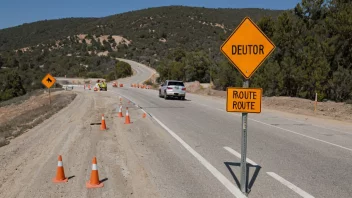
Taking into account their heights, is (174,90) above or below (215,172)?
above

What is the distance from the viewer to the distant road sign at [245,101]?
5891 millimetres

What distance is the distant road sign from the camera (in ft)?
19.3

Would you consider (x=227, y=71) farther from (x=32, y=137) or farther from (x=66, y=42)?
(x=66, y=42)

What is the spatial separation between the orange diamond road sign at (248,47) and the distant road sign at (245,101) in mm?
260

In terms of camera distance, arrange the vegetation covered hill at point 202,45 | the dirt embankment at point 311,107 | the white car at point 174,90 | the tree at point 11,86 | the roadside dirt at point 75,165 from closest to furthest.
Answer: the roadside dirt at point 75,165 → the dirt embankment at point 311,107 → the vegetation covered hill at point 202,45 → the white car at point 174,90 → the tree at point 11,86

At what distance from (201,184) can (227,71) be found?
33664 mm

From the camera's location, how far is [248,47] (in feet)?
19.5

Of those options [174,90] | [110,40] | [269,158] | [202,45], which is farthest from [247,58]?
[110,40]

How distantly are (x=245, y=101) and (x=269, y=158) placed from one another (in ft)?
10.5

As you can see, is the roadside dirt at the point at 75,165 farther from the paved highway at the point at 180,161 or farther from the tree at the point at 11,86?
the tree at the point at 11,86

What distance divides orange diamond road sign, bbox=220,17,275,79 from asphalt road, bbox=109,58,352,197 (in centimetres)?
210

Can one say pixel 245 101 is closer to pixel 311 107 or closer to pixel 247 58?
pixel 247 58

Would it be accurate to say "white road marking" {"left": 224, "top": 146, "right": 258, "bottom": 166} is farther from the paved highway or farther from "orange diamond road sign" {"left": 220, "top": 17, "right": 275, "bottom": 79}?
"orange diamond road sign" {"left": 220, "top": 17, "right": 275, "bottom": 79}

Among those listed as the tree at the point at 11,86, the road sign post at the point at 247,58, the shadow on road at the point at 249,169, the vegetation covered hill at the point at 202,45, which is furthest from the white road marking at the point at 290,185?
the tree at the point at 11,86
